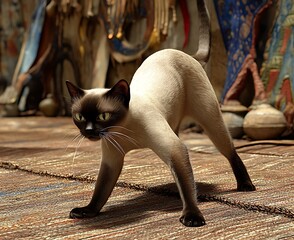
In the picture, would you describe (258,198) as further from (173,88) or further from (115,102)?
(115,102)

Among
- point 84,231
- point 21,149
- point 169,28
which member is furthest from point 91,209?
point 169,28

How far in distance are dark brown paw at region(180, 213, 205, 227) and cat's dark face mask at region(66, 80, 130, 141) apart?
11.4 inches

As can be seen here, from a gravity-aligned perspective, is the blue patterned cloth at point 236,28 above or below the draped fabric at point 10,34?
above

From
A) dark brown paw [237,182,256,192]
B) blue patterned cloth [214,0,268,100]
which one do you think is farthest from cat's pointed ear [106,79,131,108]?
blue patterned cloth [214,0,268,100]

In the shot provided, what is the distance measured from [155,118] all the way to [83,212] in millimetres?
328

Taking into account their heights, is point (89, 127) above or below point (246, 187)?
above

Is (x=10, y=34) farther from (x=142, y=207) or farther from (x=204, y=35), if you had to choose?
(x=142, y=207)

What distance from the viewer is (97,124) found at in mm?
1286

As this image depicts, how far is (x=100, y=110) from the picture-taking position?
129 centimetres

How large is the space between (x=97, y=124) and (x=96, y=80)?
3.79m

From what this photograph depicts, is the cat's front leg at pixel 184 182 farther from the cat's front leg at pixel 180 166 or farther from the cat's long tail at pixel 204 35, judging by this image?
the cat's long tail at pixel 204 35

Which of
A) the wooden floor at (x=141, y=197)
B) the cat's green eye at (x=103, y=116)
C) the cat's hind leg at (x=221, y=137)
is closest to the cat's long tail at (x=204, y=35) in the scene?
the cat's hind leg at (x=221, y=137)

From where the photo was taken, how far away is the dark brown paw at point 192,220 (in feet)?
4.11

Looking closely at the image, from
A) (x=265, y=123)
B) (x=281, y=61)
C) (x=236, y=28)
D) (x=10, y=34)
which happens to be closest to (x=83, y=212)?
(x=265, y=123)
